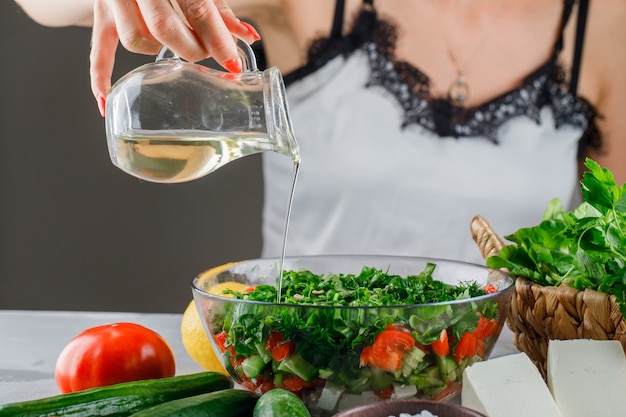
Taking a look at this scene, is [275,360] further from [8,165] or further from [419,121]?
[8,165]

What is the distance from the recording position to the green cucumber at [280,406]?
85cm

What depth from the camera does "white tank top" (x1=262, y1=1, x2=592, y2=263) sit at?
2.70m

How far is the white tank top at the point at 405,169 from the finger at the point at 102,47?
145 cm

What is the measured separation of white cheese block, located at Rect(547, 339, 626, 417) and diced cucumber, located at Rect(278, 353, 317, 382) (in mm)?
312

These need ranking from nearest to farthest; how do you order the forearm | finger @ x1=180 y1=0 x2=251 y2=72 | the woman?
finger @ x1=180 y1=0 x2=251 y2=72 → the forearm → the woman

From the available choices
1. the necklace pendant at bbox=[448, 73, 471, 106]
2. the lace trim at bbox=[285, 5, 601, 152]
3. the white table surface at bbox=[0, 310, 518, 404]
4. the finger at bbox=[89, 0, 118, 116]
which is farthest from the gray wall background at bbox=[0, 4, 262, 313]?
the finger at bbox=[89, 0, 118, 116]

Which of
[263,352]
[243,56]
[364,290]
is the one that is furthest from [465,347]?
[243,56]

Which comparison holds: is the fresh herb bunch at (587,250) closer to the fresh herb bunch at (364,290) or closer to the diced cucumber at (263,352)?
the fresh herb bunch at (364,290)

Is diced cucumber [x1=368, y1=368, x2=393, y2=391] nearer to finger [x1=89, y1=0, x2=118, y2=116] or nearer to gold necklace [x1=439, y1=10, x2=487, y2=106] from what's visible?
finger [x1=89, y1=0, x2=118, y2=116]

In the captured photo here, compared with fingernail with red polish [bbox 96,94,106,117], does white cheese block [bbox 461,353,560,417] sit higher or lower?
lower

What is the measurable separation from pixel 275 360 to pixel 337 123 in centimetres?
188

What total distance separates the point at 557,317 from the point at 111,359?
0.66 meters

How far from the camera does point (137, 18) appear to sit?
1.16m

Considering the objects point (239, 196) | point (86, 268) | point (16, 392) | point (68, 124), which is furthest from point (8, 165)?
point (16, 392)
